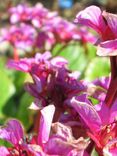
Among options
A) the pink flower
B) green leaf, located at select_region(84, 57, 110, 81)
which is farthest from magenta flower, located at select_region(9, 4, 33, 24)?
the pink flower

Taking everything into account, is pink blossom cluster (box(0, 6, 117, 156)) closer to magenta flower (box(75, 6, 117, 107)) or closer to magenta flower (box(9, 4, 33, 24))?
magenta flower (box(75, 6, 117, 107))

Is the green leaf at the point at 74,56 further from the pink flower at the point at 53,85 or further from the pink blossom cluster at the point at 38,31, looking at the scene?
the pink flower at the point at 53,85

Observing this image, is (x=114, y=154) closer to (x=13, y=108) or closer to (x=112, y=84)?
(x=112, y=84)

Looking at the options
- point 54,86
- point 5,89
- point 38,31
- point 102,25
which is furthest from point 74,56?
point 102,25

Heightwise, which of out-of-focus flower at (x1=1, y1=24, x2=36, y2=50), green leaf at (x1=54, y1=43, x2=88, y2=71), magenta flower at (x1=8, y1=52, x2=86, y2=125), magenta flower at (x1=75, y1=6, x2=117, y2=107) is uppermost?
magenta flower at (x1=75, y1=6, x2=117, y2=107)

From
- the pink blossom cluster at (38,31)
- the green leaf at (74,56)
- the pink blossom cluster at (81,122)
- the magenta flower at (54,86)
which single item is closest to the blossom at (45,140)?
the pink blossom cluster at (81,122)

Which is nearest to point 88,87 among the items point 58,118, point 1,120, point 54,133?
point 58,118
